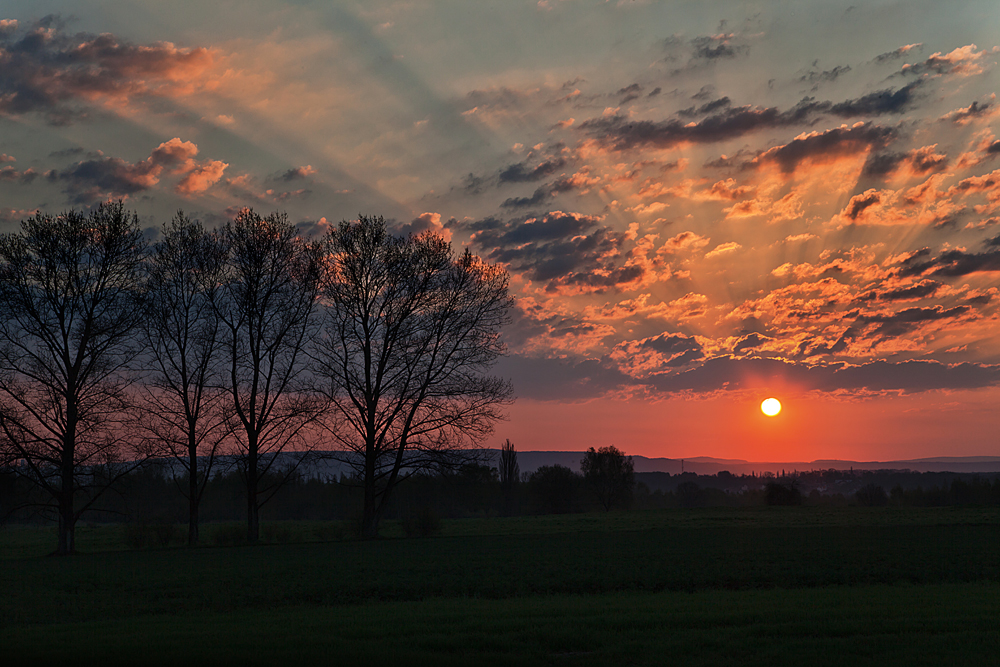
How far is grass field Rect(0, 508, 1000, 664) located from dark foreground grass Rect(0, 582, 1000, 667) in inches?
1.7

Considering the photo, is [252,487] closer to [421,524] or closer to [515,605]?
[421,524]

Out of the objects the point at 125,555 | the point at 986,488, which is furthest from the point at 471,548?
the point at 986,488

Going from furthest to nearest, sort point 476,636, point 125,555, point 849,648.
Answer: point 125,555 < point 476,636 < point 849,648

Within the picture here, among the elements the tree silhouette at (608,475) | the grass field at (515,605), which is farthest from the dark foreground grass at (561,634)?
the tree silhouette at (608,475)

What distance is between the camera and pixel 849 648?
10.2m

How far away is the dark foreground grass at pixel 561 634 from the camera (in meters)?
9.73

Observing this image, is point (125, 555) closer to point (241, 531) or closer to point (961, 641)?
point (241, 531)

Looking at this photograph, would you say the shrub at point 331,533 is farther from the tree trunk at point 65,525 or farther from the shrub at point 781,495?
the shrub at point 781,495

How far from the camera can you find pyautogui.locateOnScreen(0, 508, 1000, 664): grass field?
33.7 feet

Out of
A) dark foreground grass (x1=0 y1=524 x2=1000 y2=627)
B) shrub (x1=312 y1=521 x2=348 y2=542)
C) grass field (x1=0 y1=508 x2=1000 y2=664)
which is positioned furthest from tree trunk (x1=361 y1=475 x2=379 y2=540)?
grass field (x1=0 y1=508 x2=1000 y2=664)

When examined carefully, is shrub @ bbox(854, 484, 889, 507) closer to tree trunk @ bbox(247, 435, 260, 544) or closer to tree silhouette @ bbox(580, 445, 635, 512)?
tree silhouette @ bbox(580, 445, 635, 512)

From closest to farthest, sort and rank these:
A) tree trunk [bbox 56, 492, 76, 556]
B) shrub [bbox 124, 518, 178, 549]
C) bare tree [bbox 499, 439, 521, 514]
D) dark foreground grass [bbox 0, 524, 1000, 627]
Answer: dark foreground grass [bbox 0, 524, 1000, 627], tree trunk [bbox 56, 492, 76, 556], shrub [bbox 124, 518, 178, 549], bare tree [bbox 499, 439, 521, 514]

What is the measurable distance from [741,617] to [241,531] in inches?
1221

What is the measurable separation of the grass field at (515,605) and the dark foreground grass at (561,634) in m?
0.04
